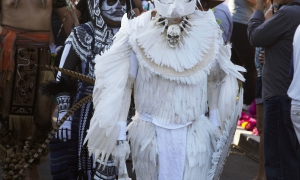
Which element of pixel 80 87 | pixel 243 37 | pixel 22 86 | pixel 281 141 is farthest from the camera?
pixel 243 37

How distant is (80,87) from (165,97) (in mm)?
1580

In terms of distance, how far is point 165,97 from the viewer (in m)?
4.36

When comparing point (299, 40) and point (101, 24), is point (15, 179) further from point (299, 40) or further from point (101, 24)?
point (299, 40)

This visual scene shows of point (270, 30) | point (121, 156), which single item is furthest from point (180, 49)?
point (270, 30)

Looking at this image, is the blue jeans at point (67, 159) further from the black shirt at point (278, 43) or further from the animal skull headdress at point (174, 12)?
the animal skull headdress at point (174, 12)

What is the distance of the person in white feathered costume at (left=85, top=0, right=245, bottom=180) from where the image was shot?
430cm

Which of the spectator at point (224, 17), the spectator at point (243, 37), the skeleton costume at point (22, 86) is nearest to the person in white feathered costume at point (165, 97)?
the skeleton costume at point (22, 86)

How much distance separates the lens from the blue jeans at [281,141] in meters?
5.51

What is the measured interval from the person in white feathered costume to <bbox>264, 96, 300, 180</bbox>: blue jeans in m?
1.13

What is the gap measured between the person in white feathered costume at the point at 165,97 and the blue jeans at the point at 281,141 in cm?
113

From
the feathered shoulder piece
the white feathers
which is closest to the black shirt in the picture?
the feathered shoulder piece

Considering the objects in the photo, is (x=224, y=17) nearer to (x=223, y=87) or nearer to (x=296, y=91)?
(x=296, y=91)

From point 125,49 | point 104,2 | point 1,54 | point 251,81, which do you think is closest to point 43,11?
point 1,54

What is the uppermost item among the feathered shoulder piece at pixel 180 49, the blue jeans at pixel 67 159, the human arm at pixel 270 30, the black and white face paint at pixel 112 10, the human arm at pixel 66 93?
the black and white face paint at pixel 112 10
